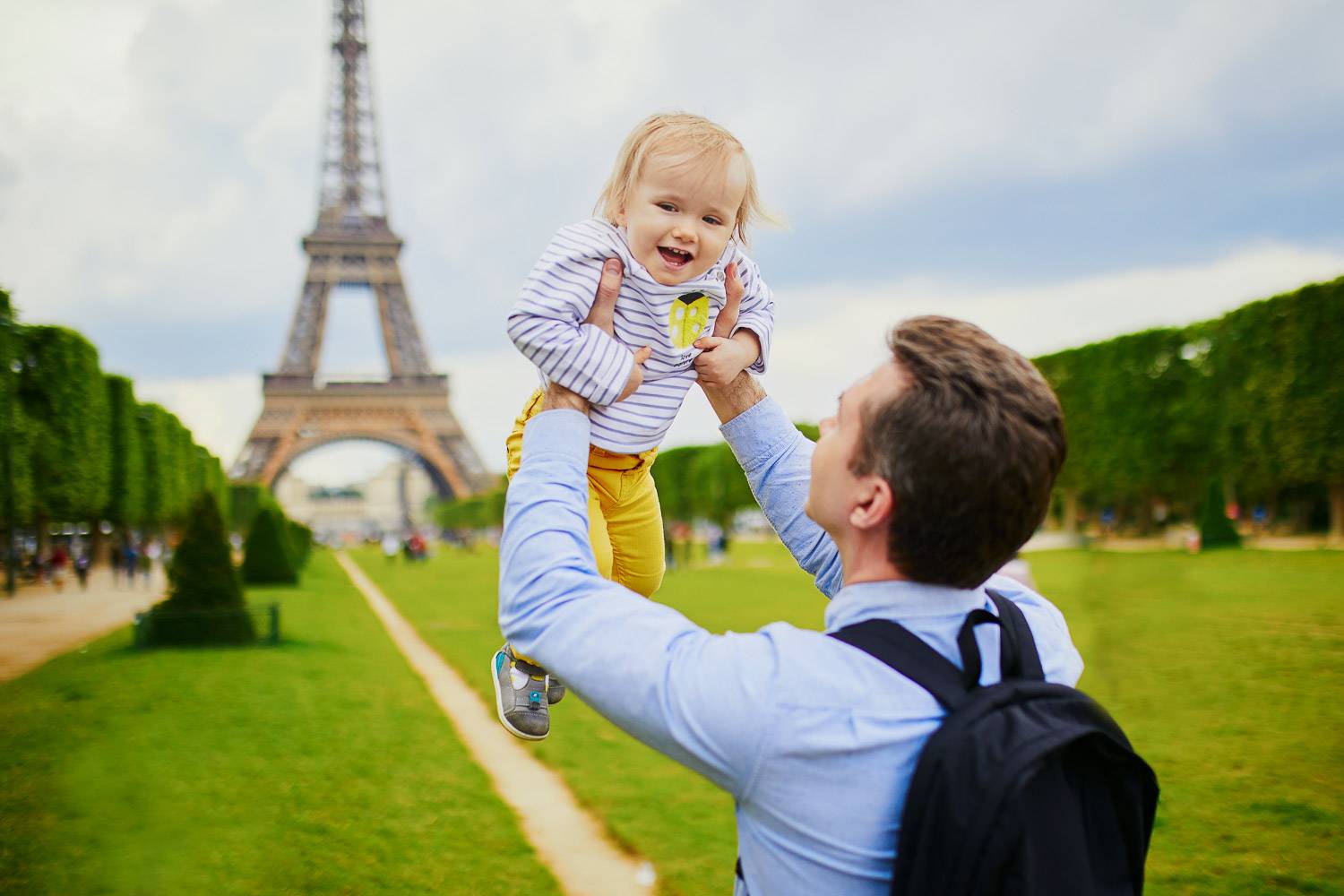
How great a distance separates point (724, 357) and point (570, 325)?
0.38m

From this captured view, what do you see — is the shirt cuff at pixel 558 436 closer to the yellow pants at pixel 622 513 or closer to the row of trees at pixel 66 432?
the yellow pants at pixel 622 513

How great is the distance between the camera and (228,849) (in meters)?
5.91

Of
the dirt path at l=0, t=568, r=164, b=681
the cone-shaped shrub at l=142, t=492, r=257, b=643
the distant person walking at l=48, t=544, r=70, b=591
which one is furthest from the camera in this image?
the distant person walking at l=48, t=544, r=70, b=591

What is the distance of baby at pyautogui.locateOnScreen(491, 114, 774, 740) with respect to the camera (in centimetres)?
179

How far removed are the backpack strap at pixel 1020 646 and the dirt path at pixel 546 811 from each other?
4.44 metres

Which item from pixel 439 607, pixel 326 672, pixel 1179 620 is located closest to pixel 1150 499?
pixel 1179 620

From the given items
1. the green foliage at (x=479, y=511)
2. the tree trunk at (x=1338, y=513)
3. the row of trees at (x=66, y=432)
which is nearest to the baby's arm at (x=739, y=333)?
the row of trees at (x=66, y=432)

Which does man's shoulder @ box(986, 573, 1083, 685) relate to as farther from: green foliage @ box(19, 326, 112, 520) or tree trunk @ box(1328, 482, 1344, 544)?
tree trunk @ box(1328, 482, 1344, 544)

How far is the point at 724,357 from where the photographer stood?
6.67 feet

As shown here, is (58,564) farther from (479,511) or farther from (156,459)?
(479,511)

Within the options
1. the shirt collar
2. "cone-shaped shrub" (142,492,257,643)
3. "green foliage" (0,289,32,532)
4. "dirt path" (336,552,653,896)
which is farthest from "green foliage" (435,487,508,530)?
the shirt collar

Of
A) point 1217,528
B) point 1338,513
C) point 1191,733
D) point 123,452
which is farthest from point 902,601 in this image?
point 123,452

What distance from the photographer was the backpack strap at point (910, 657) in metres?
1.42

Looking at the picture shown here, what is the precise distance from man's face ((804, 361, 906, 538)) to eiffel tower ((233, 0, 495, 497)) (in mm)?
53723
